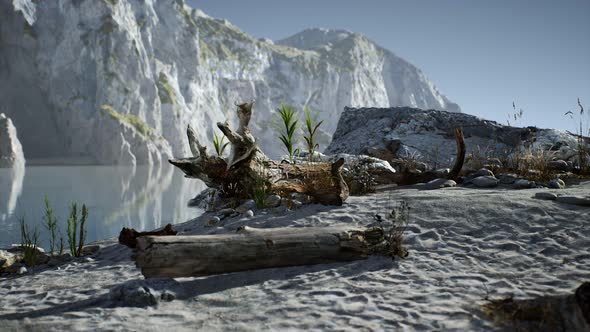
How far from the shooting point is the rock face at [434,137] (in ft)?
42.3

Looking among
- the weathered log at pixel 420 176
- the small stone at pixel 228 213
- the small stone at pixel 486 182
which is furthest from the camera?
the weathered log at pixel 420 176

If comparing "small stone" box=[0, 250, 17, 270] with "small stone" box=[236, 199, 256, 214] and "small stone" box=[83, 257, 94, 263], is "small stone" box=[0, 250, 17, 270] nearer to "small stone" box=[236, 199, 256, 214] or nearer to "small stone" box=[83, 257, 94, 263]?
"small stone" box=[83, 257, 94, 263]

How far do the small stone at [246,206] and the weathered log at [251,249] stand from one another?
2.44 metres

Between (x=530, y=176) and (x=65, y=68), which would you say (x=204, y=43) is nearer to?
(x=65, y=68)

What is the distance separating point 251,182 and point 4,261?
429 cm

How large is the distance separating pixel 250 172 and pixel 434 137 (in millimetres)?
8606

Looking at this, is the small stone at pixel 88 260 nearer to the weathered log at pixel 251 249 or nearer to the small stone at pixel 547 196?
the weathered log at pixel 251 249

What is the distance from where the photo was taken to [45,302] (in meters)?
4.53

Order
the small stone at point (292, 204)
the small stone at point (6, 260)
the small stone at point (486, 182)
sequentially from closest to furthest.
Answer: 1. the small stone at point (6, 260)
2. the small stone at point (292, 204)
3. the small stone at point (486, 182)

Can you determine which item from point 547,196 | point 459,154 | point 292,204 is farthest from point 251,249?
point 459,154

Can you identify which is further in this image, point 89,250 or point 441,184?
point 441,184

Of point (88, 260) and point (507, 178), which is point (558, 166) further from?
point (88, 260)

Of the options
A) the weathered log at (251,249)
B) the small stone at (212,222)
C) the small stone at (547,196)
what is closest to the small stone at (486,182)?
the small stone at (547,196)

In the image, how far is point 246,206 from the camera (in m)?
7.54
